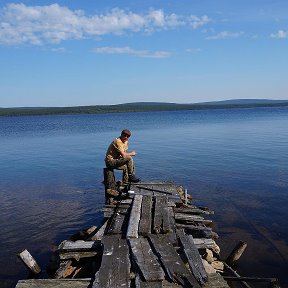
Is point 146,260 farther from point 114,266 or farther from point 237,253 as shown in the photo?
point 237,253

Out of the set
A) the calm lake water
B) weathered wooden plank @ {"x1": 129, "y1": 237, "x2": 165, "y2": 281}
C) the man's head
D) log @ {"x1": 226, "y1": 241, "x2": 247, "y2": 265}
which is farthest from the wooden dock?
the man's head

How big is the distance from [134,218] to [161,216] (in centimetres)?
87

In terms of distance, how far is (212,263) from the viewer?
10109mm

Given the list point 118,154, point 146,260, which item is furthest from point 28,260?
point 118,154

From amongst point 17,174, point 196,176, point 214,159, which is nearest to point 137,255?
point 196,176

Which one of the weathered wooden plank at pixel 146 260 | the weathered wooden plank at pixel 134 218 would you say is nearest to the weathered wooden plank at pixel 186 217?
the weathered wooden plank at pixel 134 218

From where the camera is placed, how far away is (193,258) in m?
8.56

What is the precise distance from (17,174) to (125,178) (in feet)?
42.1

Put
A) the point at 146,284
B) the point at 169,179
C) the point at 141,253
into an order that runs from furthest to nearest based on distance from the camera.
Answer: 1. the point at 169,179
2. the point at 141,253
3. the point at 146,284

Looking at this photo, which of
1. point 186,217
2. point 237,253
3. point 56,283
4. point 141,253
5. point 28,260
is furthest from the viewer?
point 186,217

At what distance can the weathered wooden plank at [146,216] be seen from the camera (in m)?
9.98

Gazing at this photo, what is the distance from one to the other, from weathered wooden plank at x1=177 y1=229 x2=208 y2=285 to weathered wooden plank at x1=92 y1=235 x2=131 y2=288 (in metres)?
1.34

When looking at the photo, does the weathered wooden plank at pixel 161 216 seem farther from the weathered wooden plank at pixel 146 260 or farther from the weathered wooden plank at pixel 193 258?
the weathered wooden plank at pixel 146 260

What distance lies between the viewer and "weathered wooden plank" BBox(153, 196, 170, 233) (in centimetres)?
1021
